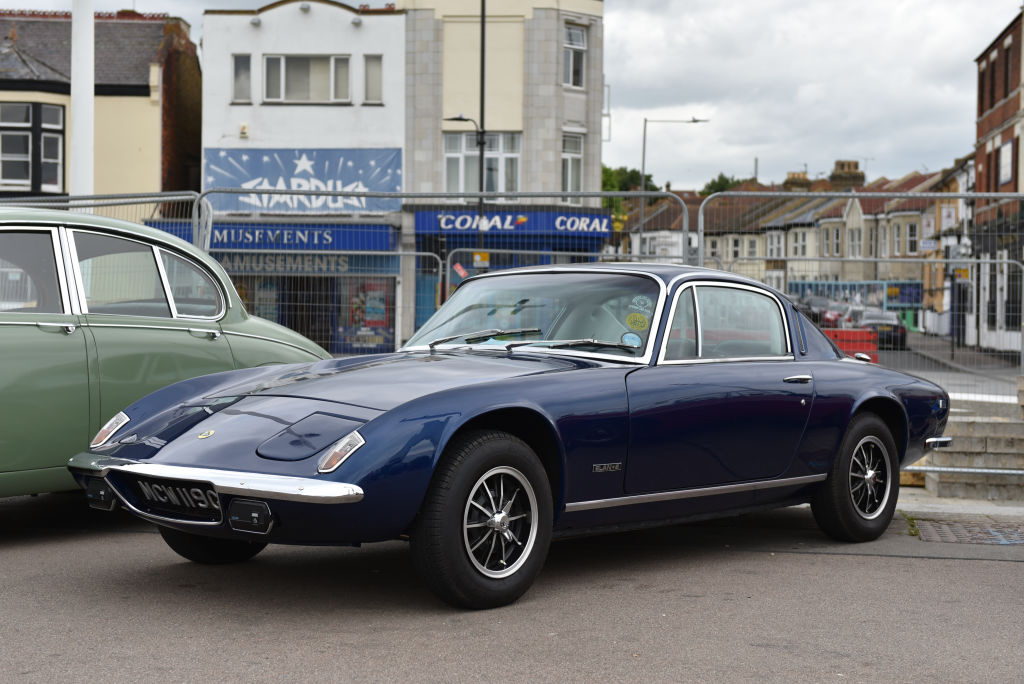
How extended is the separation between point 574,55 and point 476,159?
3.91 m

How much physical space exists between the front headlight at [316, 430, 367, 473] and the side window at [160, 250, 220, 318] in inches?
111

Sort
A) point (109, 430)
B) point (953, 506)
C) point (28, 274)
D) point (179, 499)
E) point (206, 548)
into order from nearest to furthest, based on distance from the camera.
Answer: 1. point (179, 499)
2. point (109, 430)
3. point (206, 548)
4. point (28, 274)
5. point (953, 506)

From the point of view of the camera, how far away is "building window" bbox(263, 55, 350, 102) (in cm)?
3234

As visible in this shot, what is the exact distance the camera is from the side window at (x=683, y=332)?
580 cm

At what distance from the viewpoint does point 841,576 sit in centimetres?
574

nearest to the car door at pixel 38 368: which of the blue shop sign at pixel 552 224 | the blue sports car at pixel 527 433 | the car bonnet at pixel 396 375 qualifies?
the blue sports car at pixel 527 433

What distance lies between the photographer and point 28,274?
625cm

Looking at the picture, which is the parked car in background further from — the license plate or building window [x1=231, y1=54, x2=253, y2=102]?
building window [x1=231, y1=54, x2=253, y2=102]

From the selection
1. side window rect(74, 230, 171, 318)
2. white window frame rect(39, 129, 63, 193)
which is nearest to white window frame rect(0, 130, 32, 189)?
white window frame rect(39, 129, 63, 193)

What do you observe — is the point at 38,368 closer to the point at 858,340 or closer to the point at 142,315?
the point at 142,315

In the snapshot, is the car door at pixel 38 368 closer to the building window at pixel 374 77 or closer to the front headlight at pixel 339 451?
the front headlight at pixel 339 451

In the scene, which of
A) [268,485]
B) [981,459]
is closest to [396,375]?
[268,485]

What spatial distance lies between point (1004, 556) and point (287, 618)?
3.88m

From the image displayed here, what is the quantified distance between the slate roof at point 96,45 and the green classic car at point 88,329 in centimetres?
2797
